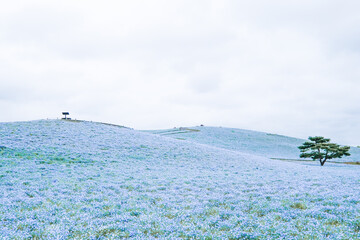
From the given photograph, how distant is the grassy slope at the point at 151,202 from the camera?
9211 mm

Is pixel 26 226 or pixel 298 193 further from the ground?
pixel 298 193

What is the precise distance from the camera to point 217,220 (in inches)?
404

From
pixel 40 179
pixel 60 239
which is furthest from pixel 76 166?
pixel 60 239

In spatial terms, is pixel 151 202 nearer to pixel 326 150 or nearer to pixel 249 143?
pixel 326 150

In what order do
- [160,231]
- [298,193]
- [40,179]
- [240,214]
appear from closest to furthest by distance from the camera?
[160,231]
[240,214]
[298,193]
[40,179]

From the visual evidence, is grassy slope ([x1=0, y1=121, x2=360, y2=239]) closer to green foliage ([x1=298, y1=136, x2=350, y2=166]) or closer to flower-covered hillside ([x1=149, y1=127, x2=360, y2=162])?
green foliage ([x1=298, y1=136, x2=350, y2=166])

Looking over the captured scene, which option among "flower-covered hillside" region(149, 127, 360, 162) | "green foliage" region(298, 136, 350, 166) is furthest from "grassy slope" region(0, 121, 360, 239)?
"flower-covered hillside" region(149, 127, 360, 162)

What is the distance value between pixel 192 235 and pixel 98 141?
27.6 metres

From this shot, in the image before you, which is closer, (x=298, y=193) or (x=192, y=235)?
(x=192, y=235)

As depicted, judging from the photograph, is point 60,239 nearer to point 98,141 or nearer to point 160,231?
point 160,231

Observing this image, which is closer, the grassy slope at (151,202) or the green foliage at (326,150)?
the grassy slope at (151,202)

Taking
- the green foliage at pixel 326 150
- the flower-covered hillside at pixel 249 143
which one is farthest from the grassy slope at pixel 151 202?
the flower-covered hillside at pixel 249 143

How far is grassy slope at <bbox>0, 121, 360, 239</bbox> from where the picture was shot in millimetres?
9211

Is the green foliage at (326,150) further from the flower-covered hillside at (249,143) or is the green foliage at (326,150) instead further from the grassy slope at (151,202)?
the grassy slope at (151,202)
